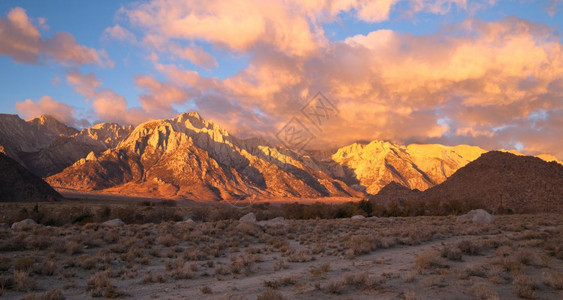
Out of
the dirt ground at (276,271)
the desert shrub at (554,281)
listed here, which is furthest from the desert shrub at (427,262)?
the desert shrub at (554,281)

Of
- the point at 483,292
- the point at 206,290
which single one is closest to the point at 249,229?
the point at 206,290

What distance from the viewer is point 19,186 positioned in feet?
389

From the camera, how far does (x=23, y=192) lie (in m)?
118

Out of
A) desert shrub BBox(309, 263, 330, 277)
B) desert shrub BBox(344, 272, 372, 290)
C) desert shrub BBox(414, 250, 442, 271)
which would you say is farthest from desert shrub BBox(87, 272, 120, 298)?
desert shrub BBox(414, 250, 442, 271)

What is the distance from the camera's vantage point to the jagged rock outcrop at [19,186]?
11438 cm

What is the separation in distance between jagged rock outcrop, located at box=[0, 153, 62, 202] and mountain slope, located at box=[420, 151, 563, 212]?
392 ft

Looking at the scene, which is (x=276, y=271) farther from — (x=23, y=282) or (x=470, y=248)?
(x=470, y=248)

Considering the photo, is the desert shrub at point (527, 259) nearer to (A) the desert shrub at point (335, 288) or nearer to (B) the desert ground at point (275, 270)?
(B) the desert ground at point (275, 270)

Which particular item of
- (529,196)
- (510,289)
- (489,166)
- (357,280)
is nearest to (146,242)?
(357,280)

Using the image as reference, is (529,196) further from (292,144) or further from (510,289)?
(510,289)

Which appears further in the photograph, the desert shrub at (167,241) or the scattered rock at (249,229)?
the scattered rock at (249,229)

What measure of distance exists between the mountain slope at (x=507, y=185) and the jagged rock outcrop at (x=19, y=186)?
119 metres

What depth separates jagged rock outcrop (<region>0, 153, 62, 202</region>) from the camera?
114 metres

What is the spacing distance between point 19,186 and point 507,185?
13911 centimetres
